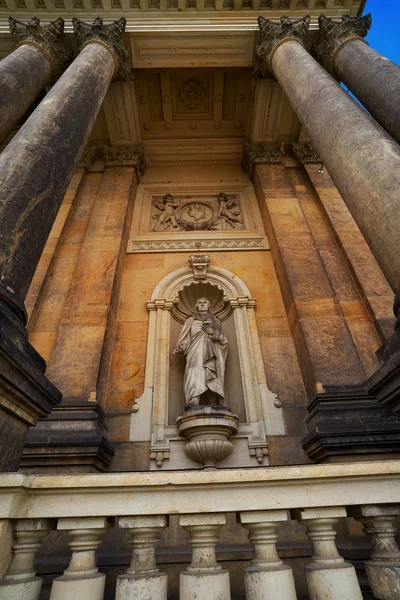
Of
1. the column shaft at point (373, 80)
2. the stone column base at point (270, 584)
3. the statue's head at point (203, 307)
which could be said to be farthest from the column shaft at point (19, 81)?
the stone column base at point (270, 584)

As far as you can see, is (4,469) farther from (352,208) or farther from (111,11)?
(111,11)

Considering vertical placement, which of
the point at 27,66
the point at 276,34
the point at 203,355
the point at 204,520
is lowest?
the point at 204,520

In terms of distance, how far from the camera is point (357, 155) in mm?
3947

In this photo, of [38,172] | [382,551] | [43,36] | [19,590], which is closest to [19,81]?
[43,36]

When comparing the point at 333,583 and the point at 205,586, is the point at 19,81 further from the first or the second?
the point at 333,583

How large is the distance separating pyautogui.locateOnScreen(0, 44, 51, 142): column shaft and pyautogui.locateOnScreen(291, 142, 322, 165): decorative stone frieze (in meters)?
6.28

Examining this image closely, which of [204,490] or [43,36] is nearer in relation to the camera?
[204,490]

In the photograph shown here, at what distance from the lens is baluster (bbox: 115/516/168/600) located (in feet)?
4.84

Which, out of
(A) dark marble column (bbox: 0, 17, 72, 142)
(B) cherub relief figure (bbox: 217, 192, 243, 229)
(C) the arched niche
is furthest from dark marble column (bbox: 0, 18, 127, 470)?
(B) cherub relief figure (bbox: 217, 192, 243, 229)

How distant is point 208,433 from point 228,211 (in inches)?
238

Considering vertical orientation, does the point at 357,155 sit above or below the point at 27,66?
below

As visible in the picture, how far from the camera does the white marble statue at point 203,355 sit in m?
5.20

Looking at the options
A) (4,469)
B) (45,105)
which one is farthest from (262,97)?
(4,469)

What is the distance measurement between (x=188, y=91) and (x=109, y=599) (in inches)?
428
